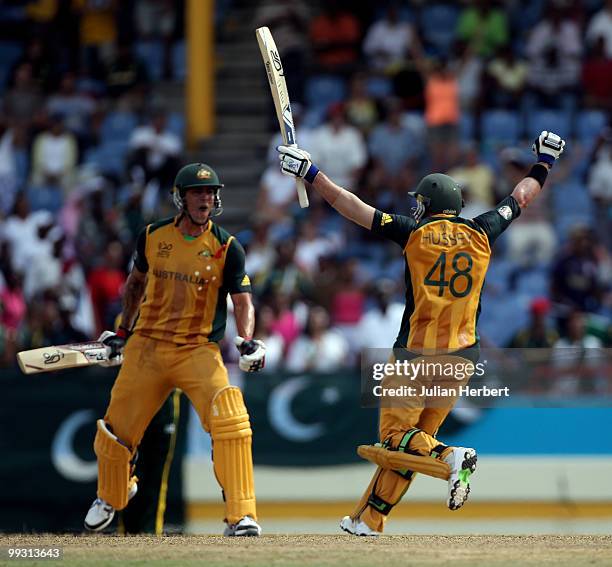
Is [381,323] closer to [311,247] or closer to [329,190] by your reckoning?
[311,247]

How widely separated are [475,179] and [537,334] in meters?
2.61

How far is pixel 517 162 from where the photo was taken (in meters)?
15.9

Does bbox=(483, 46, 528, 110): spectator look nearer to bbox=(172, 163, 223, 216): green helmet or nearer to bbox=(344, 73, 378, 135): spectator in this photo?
bbox=(344, 73, 378, 135): spectator

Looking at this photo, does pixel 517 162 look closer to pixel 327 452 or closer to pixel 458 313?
pixel 327 452

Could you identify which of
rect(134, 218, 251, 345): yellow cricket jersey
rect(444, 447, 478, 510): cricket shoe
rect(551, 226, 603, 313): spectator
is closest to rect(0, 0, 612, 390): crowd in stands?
rect(551, 226, 603, 313): spectator

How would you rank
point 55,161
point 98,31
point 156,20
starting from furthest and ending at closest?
point 156,20
point 98,31
point 55,161

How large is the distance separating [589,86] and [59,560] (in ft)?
35.4

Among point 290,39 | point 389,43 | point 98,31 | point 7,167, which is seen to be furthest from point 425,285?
point 98,31

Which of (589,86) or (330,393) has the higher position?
(589,86)

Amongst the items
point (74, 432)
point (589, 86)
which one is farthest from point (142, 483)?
point (589, 86)

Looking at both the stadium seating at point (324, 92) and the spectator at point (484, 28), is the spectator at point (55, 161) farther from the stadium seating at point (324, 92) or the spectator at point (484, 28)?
the spectator at point (484, 28)

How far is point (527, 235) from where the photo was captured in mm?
15859

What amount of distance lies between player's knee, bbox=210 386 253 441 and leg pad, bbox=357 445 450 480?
0.83 metres

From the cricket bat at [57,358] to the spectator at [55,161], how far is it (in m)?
7.53
